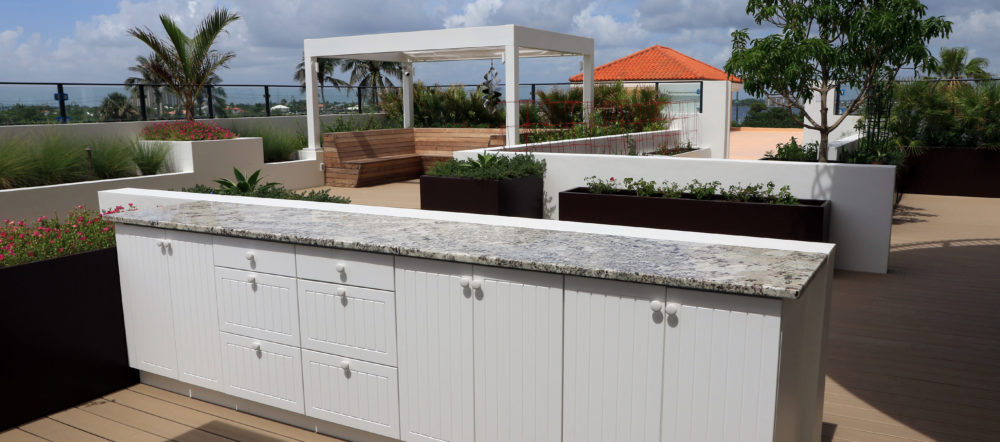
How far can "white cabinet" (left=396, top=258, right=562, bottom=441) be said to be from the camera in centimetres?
305

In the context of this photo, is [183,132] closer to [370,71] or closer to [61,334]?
[61,334]

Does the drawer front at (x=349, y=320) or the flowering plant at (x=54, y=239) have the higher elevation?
the flowering plant at (x=54, y=239)

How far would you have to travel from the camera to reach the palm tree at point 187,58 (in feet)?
Answer: 44.8

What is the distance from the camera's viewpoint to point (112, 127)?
12.4 meters

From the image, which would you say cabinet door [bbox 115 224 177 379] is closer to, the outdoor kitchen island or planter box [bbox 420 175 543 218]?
the outdoor kitchen island

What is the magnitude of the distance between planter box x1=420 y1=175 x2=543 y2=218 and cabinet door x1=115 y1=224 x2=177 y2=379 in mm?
4721

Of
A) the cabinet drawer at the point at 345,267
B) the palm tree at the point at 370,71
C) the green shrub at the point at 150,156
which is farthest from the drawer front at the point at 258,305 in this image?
the palm tree at the point at 370,71

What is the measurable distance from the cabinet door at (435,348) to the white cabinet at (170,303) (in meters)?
1.21

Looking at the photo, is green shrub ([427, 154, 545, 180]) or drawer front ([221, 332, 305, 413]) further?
green shrub ([427, 154, 545, 180])

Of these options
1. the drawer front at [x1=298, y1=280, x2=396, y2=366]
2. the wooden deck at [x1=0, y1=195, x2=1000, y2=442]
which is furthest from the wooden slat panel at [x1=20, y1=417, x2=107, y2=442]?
the drawer front at [x1=298, y1=280, x2=396, y2=366]

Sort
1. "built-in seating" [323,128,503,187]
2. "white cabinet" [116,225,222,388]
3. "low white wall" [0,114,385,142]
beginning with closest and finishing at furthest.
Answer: "white cabinet" [116,225,222,388], "low white wall" [0,114,385,142], "built-in seating" [323,128,503,187]

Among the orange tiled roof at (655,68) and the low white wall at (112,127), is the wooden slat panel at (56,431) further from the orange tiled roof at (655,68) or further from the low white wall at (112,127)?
the orange tiled roof at (655,68)

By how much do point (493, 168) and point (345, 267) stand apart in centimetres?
559

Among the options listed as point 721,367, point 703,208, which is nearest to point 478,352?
point 721,367
